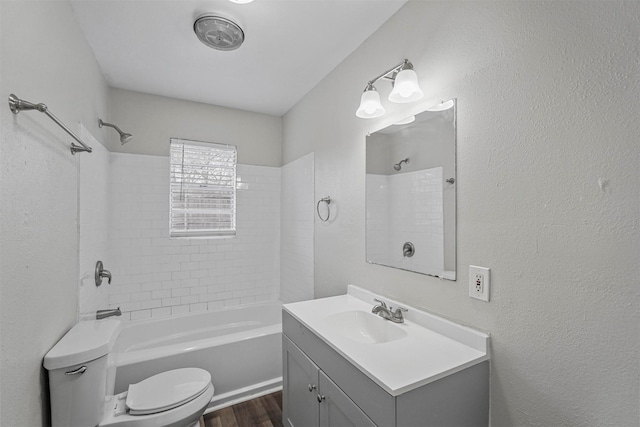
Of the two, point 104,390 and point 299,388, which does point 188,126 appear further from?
point 299,388

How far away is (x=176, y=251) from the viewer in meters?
2.85

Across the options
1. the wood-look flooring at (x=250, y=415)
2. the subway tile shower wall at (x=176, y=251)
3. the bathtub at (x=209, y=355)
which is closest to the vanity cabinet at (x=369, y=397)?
the wood-look flooring at (x=250, y=415)

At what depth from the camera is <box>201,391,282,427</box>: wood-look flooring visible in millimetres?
2000

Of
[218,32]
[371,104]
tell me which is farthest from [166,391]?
[218,32]

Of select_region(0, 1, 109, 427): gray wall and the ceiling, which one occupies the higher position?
the ceiling

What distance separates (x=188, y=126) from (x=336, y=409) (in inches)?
108

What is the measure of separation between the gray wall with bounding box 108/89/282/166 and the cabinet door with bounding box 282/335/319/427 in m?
2.12

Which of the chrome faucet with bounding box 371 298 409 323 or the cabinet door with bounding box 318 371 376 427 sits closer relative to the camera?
the cabinet door with bounding box 318 371 376 427

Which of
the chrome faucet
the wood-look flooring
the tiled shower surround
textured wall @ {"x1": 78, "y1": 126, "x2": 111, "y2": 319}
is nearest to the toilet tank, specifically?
textured wall @ {"x1": 78, "y1": 126, "x2": 111, "y2": 319}

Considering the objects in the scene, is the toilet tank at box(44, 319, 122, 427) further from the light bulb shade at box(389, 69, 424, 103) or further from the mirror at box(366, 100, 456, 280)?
the light bulb shade at box(389, 69, 424, 103)

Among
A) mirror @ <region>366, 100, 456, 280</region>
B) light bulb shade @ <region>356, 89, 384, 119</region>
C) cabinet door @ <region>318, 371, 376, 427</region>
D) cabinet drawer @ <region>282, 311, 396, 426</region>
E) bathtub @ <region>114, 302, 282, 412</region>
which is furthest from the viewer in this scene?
bathtub @ <region>114, 302, 282, 412</region>

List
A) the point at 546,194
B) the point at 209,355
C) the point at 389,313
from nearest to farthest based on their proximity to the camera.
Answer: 1. the point at 546,194
2. the point at 389,313
3. the point at 209,355

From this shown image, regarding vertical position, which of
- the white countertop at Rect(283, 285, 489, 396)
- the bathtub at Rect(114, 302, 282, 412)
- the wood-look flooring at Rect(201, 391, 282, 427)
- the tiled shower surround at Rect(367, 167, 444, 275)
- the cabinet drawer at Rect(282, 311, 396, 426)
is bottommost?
the wood-look flooring at Rect(201, 391, 282, 427)

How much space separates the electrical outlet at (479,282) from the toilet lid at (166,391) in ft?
5.26
